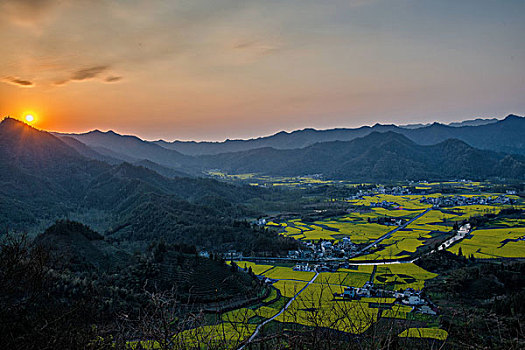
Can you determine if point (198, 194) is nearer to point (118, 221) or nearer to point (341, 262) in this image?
point (118, 221)

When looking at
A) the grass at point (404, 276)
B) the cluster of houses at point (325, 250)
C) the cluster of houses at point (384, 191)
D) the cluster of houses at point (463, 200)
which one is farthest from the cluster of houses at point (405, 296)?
the cluster of houses at point (384, 191)

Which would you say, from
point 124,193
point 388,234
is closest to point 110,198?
point 124,193

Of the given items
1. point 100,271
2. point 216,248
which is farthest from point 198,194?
point 100,271

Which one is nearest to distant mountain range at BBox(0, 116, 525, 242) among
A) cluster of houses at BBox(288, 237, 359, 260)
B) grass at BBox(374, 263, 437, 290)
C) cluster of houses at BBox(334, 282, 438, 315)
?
cluster of houses at BBox(288, 237, 359, 260)

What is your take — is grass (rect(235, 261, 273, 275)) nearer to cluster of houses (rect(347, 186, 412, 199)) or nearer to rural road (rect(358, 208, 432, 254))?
rural road (rect(358, 208, 432, 254))

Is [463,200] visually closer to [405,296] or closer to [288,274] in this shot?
[288,274]

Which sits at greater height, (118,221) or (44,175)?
(44,175)
